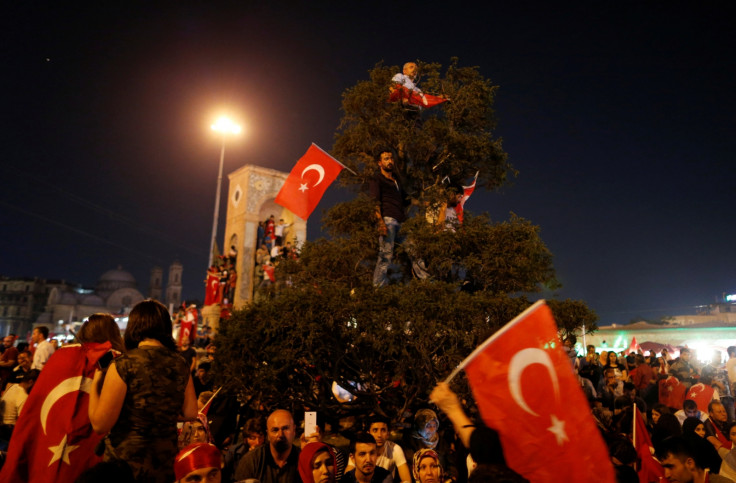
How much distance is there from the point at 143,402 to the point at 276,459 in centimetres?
205

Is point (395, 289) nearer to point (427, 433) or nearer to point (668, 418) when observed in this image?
point (427, 433)

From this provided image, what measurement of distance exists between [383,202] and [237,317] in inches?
132

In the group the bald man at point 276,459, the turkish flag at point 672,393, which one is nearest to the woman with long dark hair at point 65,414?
the bald man at point 276,459

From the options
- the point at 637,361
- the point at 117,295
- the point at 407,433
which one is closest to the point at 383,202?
the point at 407,433

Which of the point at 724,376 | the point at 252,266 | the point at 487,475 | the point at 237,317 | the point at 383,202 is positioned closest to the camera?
the point at 487,475

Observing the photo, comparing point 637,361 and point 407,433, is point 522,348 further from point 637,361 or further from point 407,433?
point 637,361

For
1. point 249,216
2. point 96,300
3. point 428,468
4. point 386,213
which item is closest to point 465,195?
point 386,213

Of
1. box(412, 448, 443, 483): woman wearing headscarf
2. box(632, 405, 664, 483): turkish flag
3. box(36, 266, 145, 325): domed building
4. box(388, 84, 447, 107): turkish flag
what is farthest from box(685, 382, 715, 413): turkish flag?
box(36, 266, 145, 325): domed building

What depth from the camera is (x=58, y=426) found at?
3740 mm

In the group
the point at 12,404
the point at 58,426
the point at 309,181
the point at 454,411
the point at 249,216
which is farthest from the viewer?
the point at 249,216

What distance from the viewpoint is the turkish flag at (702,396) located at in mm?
8891

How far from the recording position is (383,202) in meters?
9.32

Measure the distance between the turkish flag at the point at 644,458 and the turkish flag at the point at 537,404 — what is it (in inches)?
148

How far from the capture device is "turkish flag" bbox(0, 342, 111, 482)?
3.65 metres
